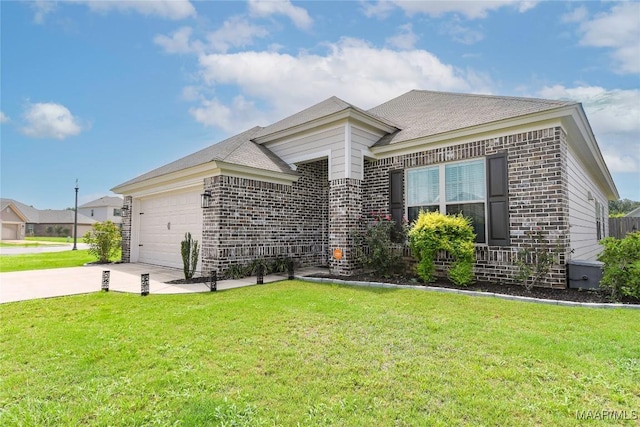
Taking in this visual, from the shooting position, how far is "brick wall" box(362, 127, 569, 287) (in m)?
6.23

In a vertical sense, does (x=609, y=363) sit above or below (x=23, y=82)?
below

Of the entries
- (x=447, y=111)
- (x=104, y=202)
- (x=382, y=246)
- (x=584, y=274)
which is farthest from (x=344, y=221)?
(x=104, y=202)

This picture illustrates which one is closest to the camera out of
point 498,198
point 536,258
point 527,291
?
point 527,291

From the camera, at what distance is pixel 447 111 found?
9031 mm

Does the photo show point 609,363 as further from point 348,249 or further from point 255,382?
point 348,249

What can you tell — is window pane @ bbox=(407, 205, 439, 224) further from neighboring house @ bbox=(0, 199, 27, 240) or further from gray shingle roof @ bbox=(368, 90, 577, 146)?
neighboring house @ bbox=(0, 199, 27, 240)

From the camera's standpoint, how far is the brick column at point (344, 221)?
27.0ft

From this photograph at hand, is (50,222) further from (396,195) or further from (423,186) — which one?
(423,186)

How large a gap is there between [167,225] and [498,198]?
10.0 metres

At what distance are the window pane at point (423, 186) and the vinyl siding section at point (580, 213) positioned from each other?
292cm

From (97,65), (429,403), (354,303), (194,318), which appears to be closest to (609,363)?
(429,403)

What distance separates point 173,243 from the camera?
34.1 feet

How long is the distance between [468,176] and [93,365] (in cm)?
760

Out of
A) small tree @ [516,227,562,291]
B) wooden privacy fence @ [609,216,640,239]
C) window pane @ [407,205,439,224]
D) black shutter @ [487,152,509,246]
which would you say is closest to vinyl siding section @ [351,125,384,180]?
window pane @ [407,205,439,224]
